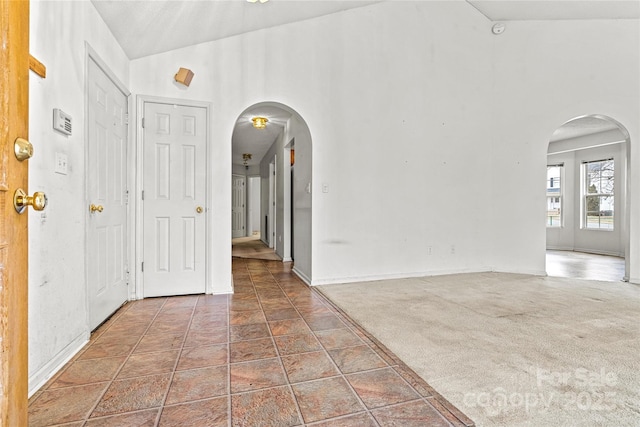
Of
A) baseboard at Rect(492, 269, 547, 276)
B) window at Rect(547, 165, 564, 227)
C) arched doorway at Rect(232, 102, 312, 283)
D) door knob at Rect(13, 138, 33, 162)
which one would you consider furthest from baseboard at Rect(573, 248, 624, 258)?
door knob at Rect(13, 138, 33, 162)

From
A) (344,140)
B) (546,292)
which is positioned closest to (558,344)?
(546,292)

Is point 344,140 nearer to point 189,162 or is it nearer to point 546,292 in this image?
Result: point 189,162

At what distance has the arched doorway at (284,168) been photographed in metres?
3.91

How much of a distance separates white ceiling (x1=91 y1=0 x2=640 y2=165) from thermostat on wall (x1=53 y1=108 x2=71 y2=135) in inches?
38.6

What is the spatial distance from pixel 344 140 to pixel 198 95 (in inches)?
65.7

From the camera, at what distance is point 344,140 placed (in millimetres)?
3773

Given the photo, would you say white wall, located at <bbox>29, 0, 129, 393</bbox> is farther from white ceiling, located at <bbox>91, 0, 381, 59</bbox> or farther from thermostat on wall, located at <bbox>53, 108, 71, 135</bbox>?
white ceiling, located at <bbox>91, 0, 381, 59</bbox>

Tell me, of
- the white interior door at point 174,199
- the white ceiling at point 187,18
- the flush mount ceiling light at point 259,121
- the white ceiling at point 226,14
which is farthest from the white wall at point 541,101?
the white interior door at point 174,199

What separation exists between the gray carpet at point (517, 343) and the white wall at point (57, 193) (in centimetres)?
191

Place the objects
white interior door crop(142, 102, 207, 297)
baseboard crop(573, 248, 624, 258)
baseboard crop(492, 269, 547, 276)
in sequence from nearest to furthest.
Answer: white interior door crop(142, 102, 207, 297) → baseboard crop(492, 269, 547, 276) → baseboard crop(573, 248, 624, 258)

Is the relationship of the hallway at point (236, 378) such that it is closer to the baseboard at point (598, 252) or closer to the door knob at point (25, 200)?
the door knob at point (25, 200)

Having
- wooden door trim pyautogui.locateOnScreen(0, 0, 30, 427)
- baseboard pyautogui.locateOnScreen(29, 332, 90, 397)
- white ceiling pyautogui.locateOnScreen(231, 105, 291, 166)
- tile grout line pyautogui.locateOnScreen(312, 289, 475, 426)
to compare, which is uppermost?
white ceiling pyautogui.locateOnScreen(231, 105, 291, 166)

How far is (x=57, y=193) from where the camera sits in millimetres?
1777

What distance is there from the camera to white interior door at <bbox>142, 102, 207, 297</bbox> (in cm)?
312
